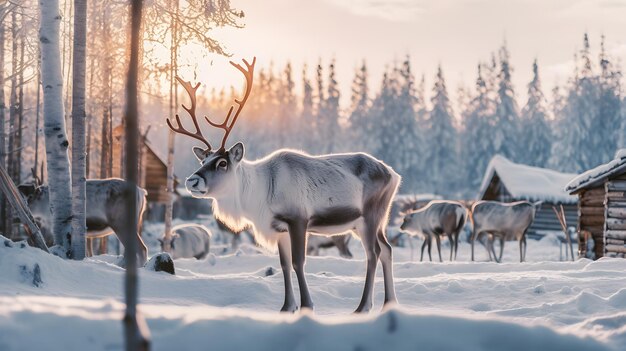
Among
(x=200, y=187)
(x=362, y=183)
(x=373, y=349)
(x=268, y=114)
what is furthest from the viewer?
(x=268, y=114)

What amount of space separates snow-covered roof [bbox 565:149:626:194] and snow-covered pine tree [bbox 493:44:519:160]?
4291 centimetres

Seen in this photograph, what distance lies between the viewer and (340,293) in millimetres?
7637

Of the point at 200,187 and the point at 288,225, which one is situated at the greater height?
the point at 200,187

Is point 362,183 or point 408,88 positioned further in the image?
point 408,88

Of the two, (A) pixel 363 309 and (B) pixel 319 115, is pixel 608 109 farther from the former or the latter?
(A) pixel 363 309

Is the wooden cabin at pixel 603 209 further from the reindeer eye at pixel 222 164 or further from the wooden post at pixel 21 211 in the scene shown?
the wooden post at pixel 21 211

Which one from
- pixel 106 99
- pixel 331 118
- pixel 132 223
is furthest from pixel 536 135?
pixel 132 223

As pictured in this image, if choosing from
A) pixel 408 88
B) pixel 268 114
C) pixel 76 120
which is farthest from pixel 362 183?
pixel 268 114

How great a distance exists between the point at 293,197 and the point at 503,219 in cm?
1563

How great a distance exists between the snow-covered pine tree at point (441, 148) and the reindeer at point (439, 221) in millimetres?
42361

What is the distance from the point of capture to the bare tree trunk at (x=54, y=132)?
7.80 metres

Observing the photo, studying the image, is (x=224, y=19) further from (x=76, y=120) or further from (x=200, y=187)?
(x=200, y=187)

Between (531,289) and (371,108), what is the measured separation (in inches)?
2418

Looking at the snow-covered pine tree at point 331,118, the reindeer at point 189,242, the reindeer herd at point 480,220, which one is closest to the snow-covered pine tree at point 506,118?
the snow-covered pine tree at point 331,118
